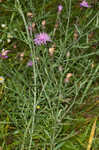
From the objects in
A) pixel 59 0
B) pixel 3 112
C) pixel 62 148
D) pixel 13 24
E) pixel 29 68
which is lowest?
pixel 62 148

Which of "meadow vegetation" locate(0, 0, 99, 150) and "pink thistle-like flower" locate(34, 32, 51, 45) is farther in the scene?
"pink thistle-like flower" locate(34, 32, 51, 45)

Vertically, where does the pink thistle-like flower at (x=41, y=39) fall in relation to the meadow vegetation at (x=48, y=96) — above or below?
above

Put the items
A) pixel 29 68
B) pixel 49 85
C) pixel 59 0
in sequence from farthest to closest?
pixel 59 0 < pixel 29 68 < pixel 49 85

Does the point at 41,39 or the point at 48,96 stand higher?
the point at 41,39

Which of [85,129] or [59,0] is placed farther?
[59,0]

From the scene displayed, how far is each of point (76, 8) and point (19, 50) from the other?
1.60 feet

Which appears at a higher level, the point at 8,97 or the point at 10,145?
the point at 8,97

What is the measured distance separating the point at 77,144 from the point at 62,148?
0.07 meters

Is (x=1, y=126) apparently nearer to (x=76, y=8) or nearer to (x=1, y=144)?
(x=1, y=144)

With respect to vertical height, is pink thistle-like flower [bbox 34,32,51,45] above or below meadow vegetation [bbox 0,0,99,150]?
above

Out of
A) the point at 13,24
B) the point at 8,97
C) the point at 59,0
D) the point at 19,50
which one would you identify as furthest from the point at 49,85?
the point at 59,0

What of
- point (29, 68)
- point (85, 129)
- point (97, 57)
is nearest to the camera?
point (85, 129)

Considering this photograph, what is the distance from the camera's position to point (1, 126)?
1.18 m

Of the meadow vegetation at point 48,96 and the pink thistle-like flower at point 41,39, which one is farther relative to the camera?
the pink thistle-like flower at point 41,39
